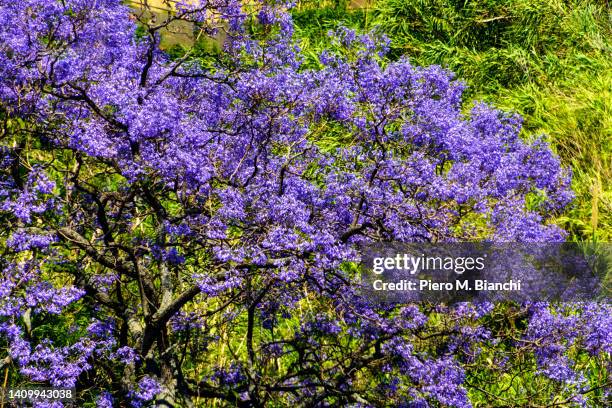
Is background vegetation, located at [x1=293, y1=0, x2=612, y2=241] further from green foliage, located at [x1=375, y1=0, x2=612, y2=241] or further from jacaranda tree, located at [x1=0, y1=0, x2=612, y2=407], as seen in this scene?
jacaranda tree, located at [x1=0, y1=0, x2=612, y2=407]

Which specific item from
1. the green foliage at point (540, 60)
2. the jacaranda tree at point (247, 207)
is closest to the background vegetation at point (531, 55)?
the green foliage at point (540, 60)

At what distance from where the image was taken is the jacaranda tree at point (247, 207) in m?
5.14

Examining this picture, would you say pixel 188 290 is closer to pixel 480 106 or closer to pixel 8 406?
pixel 8 406

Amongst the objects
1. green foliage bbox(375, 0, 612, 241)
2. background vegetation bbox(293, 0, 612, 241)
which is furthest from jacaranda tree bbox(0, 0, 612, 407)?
background vegetation bbox(293, 0, 612, 241)

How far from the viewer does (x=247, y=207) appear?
17.4 feet

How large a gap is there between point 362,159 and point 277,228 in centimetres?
107

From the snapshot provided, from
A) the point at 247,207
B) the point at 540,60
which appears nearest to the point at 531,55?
the point at 540,60

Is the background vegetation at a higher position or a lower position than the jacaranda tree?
higher

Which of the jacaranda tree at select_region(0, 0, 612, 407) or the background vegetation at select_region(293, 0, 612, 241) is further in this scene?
the background vegetation at select_region(293, 0, 612, 241)

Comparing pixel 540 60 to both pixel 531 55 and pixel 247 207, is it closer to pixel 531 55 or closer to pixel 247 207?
pixel 531 55

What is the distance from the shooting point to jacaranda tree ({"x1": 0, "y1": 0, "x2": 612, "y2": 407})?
5145 mm

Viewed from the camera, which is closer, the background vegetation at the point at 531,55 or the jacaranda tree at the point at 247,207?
the jacaranda tree at the point at 247,207

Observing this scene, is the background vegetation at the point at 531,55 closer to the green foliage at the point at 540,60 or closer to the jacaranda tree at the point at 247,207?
the green foliage at the point at 540,60

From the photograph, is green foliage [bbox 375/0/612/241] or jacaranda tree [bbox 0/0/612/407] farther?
green foliage [bbox 375/0/612/241]
